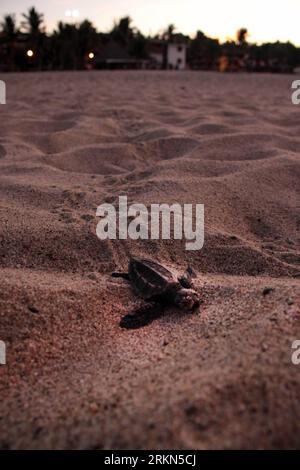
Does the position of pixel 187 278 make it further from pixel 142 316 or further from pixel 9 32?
pixel 9 32

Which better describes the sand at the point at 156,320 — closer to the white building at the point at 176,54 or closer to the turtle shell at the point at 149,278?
the turtle shell at the point at 149,278

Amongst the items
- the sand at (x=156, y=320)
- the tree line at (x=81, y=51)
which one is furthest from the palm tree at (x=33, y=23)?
the sand at (x=156, y=320)

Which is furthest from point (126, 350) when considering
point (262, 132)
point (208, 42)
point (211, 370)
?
point (208, 42)

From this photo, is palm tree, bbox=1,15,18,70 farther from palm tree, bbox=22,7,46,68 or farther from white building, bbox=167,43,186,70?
white building, bbox=167,43,186,70

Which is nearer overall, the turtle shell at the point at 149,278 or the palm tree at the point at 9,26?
the turtle shell at the point at 149,278

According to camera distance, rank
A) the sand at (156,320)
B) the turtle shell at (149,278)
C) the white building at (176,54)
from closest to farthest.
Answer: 1. the sand at (156,320)
2. the turtle shell at (149,278)
3. the white building at (176,54)

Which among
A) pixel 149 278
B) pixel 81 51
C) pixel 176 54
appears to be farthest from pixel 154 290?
pixel 176 54

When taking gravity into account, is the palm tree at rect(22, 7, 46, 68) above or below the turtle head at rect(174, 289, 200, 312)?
above

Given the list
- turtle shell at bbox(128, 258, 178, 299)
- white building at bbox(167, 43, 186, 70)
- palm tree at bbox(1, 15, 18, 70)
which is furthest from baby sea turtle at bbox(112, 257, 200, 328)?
white building at bbox(167, 43, 186, 70)
